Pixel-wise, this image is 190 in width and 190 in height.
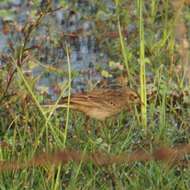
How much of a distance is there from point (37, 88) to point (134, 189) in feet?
6.91

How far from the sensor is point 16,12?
24.2 feet

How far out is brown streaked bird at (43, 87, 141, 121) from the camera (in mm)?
4383

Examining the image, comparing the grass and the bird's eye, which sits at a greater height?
the bird's eye

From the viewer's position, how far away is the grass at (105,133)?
3434 millimetres

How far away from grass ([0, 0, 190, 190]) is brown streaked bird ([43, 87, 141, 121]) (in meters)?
0.06

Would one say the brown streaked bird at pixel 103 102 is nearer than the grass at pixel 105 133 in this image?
No

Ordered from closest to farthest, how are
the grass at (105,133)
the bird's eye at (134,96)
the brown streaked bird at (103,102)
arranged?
the grass at (105,133), the brown streaked bird at (103,102), the bird's eye at (134,96)

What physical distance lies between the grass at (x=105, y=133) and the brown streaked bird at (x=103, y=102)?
0.20 ft

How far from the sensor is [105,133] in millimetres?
4223

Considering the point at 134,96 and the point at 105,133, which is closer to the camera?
the point at 105,133

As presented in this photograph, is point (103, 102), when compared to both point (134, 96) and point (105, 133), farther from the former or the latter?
point (105, 133)

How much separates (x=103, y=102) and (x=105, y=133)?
15.8 inches

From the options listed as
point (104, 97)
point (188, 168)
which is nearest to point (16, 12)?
point (104, 97)

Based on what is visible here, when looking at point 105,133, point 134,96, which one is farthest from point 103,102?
point 105,133
